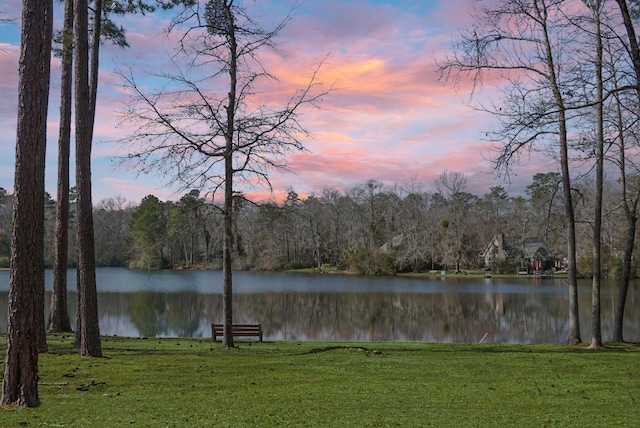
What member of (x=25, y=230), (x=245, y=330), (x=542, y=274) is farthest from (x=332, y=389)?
(x=542, y=274)

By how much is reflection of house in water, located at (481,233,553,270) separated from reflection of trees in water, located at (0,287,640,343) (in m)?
25.7

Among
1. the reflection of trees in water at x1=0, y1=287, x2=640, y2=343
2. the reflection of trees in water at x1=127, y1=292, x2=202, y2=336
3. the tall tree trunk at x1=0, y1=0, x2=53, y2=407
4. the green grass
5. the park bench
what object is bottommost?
the reflection of trees in water at x1=0, y1=287, x2=640, y2=343

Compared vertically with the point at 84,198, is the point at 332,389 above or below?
below

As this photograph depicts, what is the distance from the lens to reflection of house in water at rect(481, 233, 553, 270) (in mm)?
64375

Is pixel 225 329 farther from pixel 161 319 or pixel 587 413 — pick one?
pixel 161 319

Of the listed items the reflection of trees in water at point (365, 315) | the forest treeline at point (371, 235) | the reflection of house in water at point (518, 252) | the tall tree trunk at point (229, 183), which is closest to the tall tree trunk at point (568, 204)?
the reflection of trees in water at point (365, 315)

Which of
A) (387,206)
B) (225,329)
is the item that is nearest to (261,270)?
(387,206)

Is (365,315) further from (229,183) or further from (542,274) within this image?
(542,274)

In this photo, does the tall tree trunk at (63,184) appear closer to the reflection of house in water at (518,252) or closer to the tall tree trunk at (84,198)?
the tall tree trunk at (84,198)

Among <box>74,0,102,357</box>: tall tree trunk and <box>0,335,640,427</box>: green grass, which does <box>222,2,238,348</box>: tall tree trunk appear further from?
<box>74,0,102,357</box>: tall tree trunk

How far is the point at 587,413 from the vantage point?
6.93 m

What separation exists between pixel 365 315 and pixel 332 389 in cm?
1966

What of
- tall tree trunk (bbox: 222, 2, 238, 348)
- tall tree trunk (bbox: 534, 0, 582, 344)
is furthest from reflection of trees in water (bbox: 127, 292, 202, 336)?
tall tree trunk (bbox: 534, 0, 582, 344)

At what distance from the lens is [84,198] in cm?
1018
